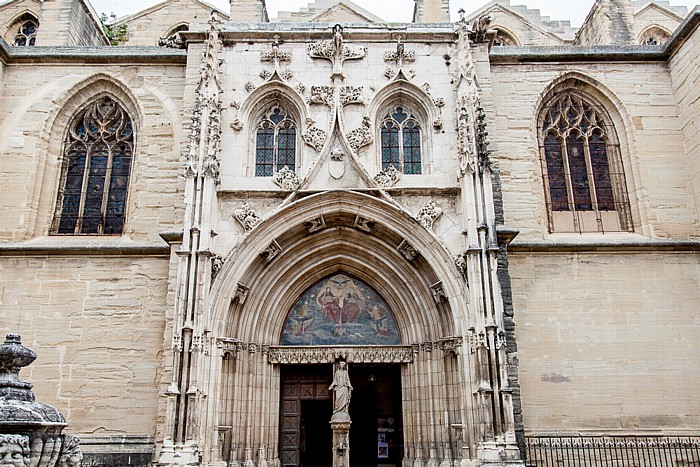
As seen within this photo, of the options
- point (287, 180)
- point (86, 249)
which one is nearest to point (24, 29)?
point (86, 249)

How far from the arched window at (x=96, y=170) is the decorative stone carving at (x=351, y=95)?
503cm

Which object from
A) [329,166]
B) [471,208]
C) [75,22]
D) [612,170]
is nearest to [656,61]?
[612,170]

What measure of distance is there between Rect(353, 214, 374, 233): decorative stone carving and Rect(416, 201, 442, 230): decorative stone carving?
0.96 m

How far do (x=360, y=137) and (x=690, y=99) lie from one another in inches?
293

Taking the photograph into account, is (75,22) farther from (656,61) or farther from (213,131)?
(656,61)

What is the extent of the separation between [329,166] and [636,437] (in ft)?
25.8

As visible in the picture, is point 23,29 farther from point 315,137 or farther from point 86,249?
point 315,137

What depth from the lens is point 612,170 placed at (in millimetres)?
13984

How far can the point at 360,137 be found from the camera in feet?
41.0

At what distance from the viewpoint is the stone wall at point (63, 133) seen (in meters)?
13.2

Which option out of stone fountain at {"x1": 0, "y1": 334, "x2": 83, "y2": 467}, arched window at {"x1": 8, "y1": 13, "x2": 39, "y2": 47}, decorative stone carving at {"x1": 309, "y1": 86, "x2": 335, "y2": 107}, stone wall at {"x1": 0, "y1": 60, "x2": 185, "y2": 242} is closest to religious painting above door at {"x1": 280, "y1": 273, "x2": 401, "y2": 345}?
stone wall at {"x1": 0, "y1": 60, "x2": 185, "y2": 242}

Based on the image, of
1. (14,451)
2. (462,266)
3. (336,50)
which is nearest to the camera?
(14,451)

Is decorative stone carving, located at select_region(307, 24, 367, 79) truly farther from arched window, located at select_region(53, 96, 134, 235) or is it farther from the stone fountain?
the stone fountain

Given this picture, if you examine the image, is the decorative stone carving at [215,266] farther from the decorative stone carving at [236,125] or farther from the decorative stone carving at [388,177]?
the decorative stone carving at [388,177]
